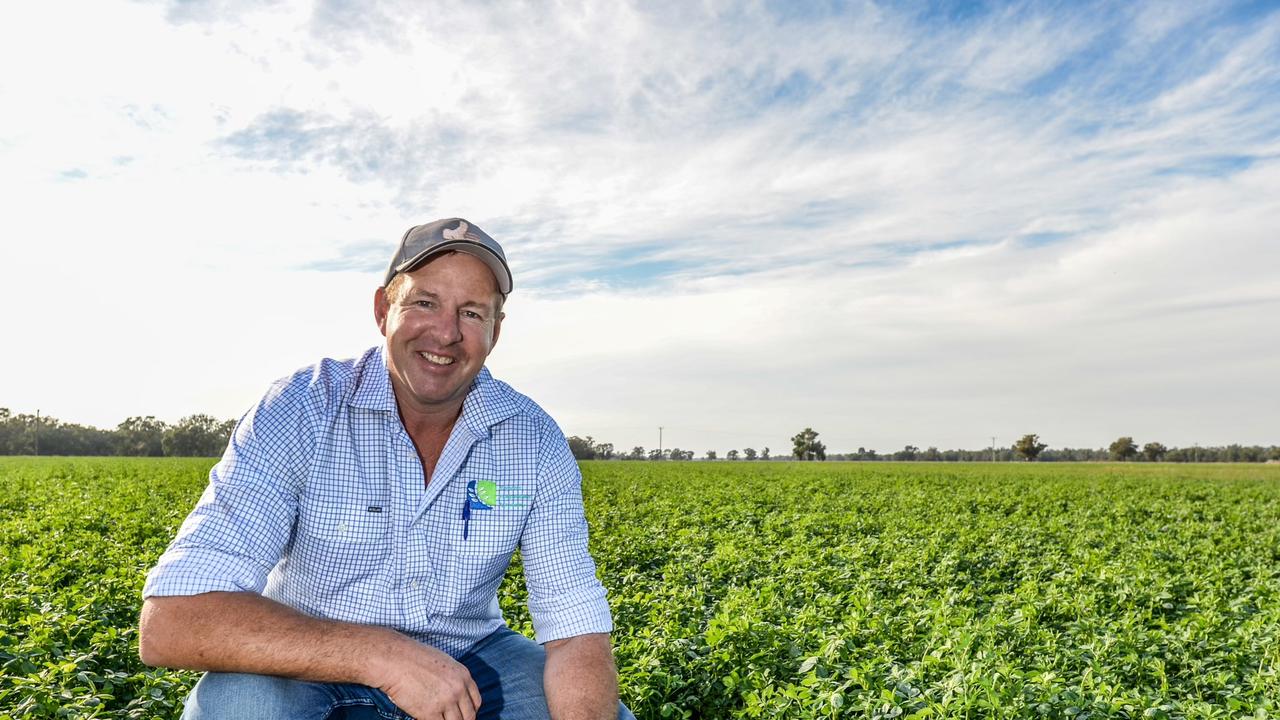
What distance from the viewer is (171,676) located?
12.3 ft

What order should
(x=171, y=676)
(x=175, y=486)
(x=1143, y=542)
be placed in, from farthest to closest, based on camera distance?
(x=175, y=486) → (x=1143, y=542) → (x=171, y=676)

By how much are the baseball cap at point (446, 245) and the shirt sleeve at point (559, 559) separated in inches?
24.5

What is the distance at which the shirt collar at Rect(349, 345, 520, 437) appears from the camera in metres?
2.83

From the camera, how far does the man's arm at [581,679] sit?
2576mm

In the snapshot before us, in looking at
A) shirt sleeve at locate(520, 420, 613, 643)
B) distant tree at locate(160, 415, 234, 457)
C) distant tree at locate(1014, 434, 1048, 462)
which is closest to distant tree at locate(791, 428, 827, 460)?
distant tree at locate(1014, 434, 1048, 462)

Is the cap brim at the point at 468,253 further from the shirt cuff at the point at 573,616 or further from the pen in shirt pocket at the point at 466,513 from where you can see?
the shirt cuff at the point at 573,616

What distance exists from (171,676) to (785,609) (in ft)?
12.0

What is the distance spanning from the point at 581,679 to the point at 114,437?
10069 centimetres

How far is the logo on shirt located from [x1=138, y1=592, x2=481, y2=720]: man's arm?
1.70ft

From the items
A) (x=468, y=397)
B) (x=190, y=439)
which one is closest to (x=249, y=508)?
(x=468, y=397)

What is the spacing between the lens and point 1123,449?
118438mm

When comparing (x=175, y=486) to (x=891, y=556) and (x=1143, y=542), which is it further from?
(x=1143, y=542)

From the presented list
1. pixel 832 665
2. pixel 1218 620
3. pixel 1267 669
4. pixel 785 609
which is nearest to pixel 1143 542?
pixel 1218 620

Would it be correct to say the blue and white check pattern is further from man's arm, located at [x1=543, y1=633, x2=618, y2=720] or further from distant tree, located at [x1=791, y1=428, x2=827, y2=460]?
distant tree, located at [x1=791, y1=428, x2=827, y2=460]
